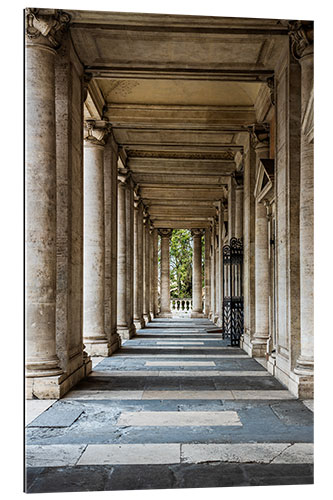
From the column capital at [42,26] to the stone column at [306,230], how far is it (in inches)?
141

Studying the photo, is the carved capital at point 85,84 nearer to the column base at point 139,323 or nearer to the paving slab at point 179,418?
the paving slab at point 179,418

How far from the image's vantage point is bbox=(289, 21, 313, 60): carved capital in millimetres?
8492

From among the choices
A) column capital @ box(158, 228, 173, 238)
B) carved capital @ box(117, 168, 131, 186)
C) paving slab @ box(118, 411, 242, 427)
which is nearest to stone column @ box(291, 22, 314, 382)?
paving slab @ box(118, 411, 242, 427)

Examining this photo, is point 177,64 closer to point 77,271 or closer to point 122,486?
point 77,271

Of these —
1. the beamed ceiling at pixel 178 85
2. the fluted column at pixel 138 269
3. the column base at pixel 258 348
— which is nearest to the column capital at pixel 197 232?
the fluted column at pixel 138 269

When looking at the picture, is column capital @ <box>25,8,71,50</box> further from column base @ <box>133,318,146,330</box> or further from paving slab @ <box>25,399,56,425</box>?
column base @ <box>133,318,146,330</box>

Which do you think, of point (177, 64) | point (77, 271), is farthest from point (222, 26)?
point (77, 271)

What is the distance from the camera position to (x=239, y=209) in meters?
17.2

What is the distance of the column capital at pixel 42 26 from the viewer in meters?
7.90

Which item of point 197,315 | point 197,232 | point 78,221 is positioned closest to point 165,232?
point 197,232

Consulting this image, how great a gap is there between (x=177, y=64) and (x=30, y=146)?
13.4 feet

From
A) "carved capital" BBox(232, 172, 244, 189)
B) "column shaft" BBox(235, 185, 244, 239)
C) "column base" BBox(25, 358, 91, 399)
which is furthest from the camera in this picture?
"carved capital" BBox(232, 172, 244, 189)

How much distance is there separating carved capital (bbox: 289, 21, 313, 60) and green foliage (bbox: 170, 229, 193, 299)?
3759 cm

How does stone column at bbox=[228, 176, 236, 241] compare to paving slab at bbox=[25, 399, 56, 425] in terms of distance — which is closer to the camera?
paving slab at bbox=[25, 399, 56, 425]
